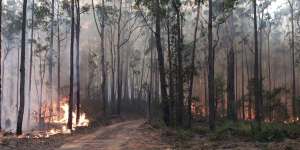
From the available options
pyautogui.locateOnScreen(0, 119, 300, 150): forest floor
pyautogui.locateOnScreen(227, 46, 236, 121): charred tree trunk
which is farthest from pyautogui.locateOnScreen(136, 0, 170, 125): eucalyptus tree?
pyautogui.locateOnScreen(227, 46, 236, 121): charred tree trunk

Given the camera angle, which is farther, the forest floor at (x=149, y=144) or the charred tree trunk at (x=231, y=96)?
the charred tree trunk at (x=231, y=96)

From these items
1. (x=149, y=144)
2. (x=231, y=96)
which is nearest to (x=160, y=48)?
(x=149, y=144)

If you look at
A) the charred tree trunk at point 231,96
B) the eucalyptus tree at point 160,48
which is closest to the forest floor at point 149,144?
the eucalyptus tree at point 160,48

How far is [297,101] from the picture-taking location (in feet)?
151

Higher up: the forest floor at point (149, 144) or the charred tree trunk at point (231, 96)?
the charred tree trunk at point (231, 96)

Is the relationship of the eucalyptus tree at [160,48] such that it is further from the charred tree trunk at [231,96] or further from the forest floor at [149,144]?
the charred tree trunk at [231,96]

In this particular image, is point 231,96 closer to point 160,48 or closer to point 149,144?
point 160,48

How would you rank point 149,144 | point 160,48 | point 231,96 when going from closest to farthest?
point 149,144 < point 160,48 < point 231,96

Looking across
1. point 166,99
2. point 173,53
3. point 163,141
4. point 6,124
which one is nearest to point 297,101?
point 173,53

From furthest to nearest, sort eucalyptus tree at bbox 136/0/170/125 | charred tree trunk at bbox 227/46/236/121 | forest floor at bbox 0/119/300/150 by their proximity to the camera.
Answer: charred tree trunk at bbox 227/46/236/121 → eucalyptus tree at bbox 136/0/170/125 → forest floor at bbox 0/119/300/150

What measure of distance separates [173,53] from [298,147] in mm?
20147

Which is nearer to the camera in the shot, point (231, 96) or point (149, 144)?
point (149, 144)

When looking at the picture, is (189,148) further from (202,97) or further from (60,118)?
(202,97)

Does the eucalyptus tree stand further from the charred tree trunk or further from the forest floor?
the charred tree trunk
